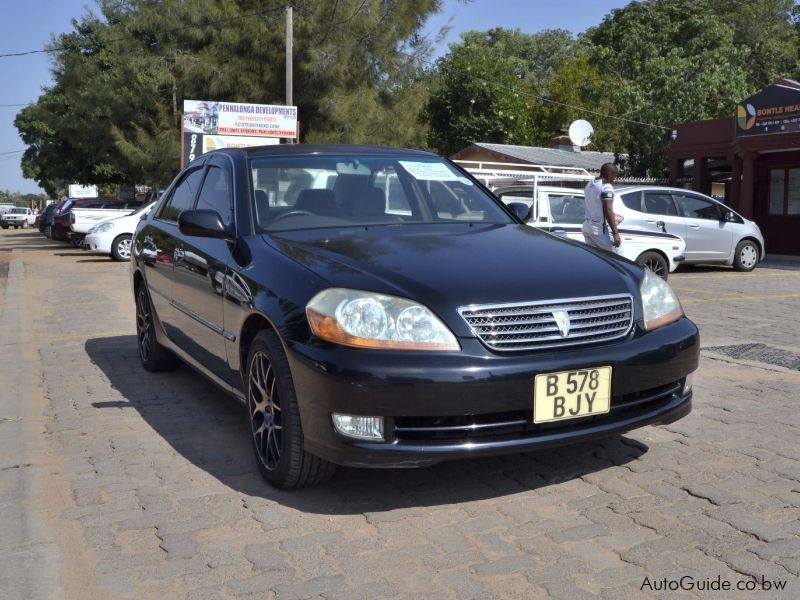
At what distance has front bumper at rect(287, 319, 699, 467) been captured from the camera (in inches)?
136

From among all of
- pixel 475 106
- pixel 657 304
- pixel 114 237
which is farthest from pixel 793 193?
pixel 475 106

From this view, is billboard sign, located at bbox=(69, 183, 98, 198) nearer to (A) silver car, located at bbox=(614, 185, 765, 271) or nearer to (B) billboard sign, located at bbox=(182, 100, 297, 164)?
(B) billboard sign, located at bbox=(182, 100, 297, 164)

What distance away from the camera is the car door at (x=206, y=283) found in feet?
15.3

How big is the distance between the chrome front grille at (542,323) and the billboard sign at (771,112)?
57.5 feet

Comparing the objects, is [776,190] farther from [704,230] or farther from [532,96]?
[532,96]

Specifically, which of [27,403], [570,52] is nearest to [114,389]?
[27,403]

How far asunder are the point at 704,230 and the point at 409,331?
44.0 ft

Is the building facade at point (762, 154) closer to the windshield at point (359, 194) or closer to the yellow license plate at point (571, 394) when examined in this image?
the windshield at point (359, 194)

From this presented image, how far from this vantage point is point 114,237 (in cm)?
2044

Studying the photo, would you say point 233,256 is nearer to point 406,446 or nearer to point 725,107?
point 406,446

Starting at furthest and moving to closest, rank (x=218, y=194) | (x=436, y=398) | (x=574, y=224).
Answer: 1. (x=574, y=224)
2. (x=218, y=194)
3. (x=436, y=398)

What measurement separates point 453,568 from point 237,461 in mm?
1676

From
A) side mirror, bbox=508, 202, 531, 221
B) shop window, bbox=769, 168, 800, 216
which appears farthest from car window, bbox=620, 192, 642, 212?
A: side mirror, bbox=508, 202, 531, 221

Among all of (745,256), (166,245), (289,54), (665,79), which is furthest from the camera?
(665,79)
